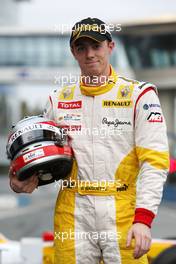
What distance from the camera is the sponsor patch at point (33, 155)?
8.73 ft

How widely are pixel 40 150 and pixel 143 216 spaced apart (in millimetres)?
551

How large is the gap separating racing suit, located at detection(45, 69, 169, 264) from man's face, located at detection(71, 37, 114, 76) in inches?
3.4

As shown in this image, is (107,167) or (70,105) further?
(70,105)

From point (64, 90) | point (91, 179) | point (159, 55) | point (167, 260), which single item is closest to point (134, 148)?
point (91, 179)

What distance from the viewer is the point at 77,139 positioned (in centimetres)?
277

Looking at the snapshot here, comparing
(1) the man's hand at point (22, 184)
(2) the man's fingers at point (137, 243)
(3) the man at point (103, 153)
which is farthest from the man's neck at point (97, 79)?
(2) the man's fingers at point (137, 243)

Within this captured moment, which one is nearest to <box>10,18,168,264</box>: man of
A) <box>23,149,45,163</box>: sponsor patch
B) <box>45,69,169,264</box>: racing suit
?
<box>45,69,169,264</box>: racing suit

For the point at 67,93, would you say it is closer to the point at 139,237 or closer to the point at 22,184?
the point at 22,184

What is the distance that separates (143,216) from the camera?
2480 mm

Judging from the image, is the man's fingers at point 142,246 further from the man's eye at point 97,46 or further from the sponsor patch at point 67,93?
the man's eye at point 97,46

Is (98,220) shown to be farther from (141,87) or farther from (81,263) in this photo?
(141,87)

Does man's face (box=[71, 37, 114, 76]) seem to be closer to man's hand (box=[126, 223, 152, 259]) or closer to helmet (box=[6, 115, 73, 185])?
helmet (box=[6, 115, 73, 185])

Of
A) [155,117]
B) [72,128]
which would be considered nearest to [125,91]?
[155,117]

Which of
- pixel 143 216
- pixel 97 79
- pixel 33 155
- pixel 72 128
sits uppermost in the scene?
pixel 97 79
